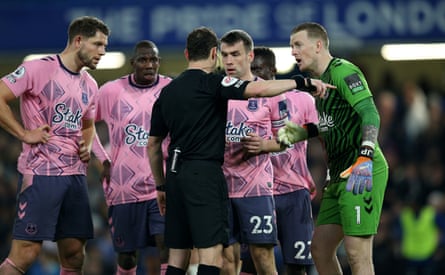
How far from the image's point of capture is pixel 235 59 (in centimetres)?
1098

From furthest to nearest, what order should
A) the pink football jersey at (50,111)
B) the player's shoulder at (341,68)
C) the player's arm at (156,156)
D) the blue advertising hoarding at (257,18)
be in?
the blue advertising hoarding at (257,18), the pink football jersey at (50,111), the player's arm at (156,156), the player's shoulder at (341,68)

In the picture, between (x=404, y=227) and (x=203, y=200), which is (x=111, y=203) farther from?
(x=404, y=227)

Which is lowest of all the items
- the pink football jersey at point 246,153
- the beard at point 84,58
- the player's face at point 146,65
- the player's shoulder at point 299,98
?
the pink football jersey at point 246,153

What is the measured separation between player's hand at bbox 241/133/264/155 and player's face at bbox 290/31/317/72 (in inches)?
32.8

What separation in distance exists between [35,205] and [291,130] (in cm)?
243

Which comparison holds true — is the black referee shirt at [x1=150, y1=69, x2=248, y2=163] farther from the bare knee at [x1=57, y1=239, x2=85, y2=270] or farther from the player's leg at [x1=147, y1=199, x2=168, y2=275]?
the player's leg at [x1=147, y1=199, x2=168, y2=275]

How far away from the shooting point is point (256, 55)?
11852 mm

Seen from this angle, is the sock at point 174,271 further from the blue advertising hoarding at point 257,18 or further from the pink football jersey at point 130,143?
the blue advertising hoarding at point 257,18

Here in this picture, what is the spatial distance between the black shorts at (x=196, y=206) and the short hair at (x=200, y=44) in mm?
914

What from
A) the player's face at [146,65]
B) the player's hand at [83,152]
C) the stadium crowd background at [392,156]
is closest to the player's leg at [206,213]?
the player's hand at [83,152]

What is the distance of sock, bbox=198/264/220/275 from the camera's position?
9758 mm

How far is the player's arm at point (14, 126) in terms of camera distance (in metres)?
10.5

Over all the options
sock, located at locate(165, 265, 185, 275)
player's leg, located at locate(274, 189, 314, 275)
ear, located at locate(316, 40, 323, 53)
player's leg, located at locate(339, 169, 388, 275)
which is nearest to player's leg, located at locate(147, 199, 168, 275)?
player's leg, located at locate(274, 189, 314, 275)

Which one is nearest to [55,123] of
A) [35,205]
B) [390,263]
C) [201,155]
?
[35,205]
